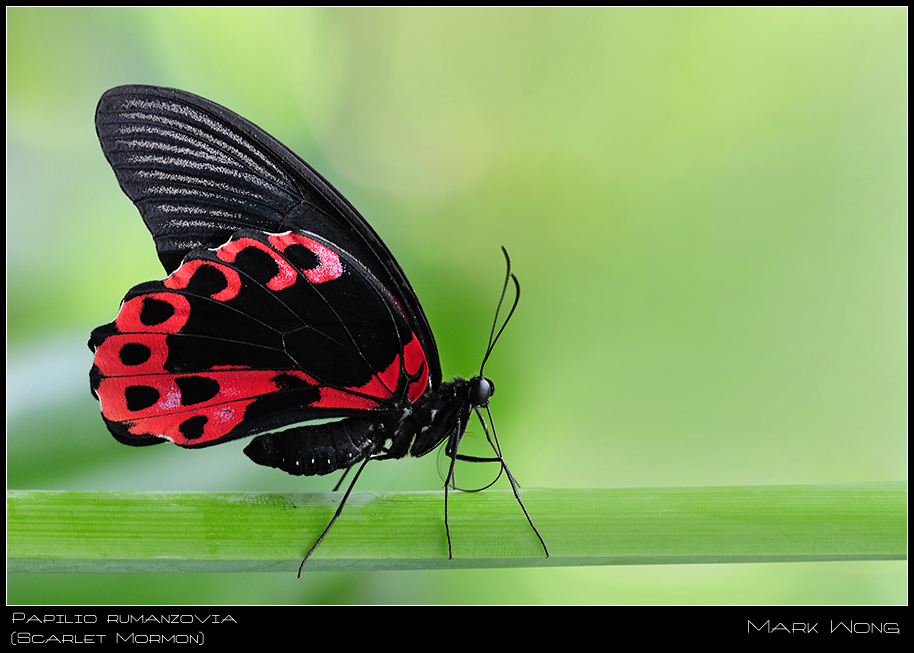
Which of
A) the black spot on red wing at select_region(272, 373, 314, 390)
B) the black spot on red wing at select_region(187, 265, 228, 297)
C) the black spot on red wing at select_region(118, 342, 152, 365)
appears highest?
the black spot on red wing at select_region(187, 265, 228, 297)

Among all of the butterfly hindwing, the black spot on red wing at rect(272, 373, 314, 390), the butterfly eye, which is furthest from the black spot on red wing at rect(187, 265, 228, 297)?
the butterfly eye

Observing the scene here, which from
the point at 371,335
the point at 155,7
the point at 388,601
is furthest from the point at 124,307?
the point at 155,7

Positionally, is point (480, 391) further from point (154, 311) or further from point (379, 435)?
point (154, 311)

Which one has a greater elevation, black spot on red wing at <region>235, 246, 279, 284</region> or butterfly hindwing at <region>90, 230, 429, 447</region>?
black spot on red wing at <region>235, 246, 279, 284</region>

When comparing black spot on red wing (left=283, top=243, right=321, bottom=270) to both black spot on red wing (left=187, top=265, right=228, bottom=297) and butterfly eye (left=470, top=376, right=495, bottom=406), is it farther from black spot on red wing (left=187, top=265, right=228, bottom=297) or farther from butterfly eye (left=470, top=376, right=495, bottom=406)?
butterfly eye (left=470, top=376, right=495, bottom=406)

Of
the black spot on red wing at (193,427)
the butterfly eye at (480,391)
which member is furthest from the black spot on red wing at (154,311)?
the butterfly eye at (480,391)

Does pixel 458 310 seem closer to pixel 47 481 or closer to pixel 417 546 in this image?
pixel 417 546
